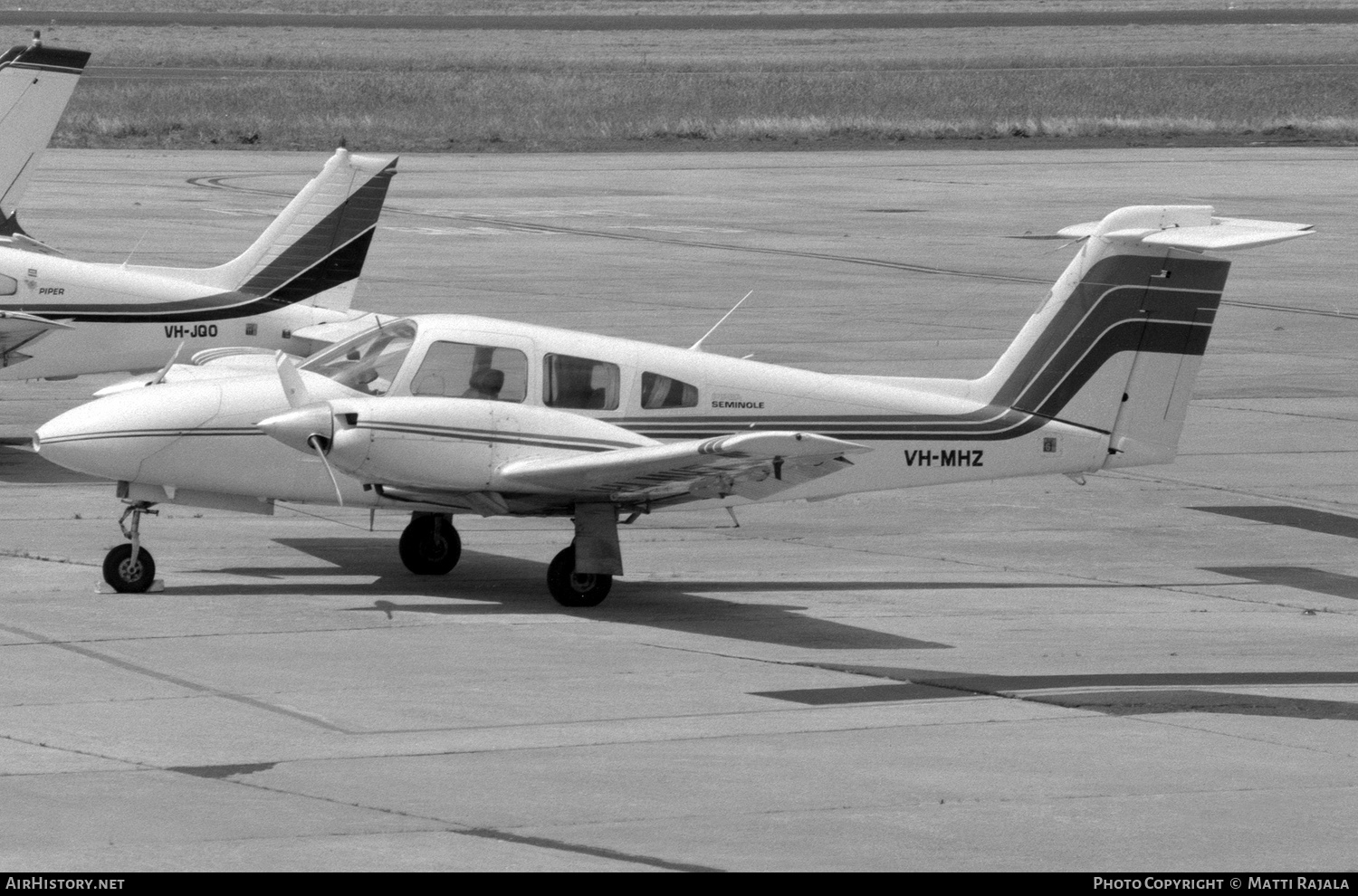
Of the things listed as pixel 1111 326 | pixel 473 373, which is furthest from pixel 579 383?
pixel 1111 326

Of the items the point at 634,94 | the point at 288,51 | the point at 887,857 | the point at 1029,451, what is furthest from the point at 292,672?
the point at 288,51

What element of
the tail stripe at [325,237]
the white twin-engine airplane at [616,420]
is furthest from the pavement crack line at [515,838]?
the tail stripe at [325,237]

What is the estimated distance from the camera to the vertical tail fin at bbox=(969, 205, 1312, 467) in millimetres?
15539

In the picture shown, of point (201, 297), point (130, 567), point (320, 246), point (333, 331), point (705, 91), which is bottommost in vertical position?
point (130, 567)

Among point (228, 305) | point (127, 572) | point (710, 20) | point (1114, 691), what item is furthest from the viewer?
point (710, 20)

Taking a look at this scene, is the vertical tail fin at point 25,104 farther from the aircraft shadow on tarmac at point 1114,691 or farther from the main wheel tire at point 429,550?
the aircraft shadow on tarmac at point 1114,691

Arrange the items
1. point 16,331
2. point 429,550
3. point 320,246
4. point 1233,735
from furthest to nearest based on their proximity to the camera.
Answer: point 320,246, point 16,331, point 429,550, point 1233,735

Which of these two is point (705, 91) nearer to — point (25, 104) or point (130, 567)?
point (25, 104)

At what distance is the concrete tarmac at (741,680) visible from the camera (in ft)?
28.9

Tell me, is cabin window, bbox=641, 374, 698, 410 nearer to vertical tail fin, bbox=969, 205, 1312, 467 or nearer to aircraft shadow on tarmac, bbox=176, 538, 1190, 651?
aircraft shadow on tarmac, bbox=176, 538, 1190, 651

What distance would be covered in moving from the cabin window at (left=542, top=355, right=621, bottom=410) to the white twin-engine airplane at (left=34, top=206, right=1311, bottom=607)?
0.01 metres

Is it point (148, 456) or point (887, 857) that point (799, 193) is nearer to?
point (148, 456)

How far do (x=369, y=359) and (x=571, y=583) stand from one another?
2135mm

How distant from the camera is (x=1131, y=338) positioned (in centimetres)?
1563
